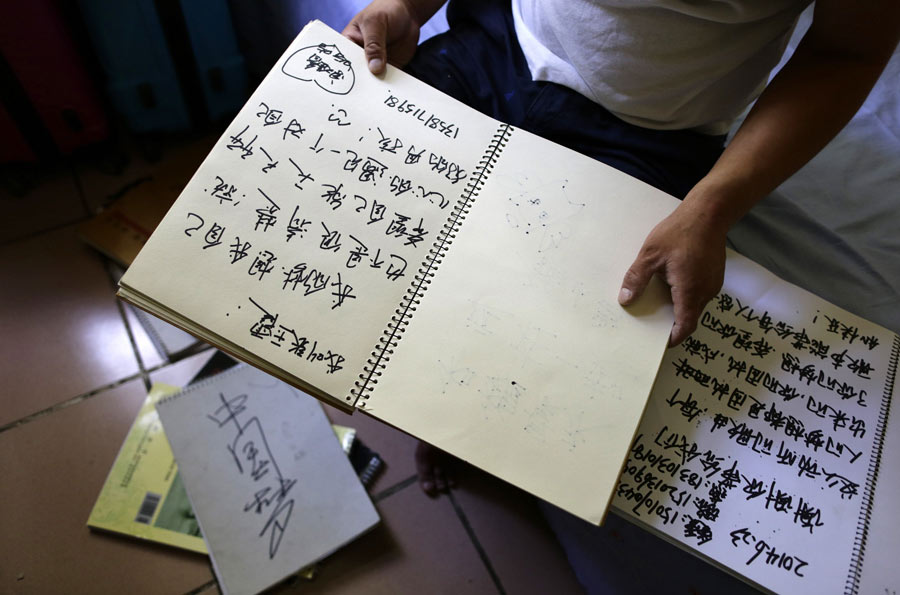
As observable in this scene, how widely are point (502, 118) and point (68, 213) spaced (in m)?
0.91

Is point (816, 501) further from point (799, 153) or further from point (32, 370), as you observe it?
point (32, 370)

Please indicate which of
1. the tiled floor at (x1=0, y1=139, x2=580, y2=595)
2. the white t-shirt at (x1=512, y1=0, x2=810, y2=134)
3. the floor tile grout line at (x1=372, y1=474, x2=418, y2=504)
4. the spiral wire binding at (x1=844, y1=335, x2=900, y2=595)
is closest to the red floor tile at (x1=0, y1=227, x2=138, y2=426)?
the tiled floor at (x1=0, y1=139, x2=580, y2=595)

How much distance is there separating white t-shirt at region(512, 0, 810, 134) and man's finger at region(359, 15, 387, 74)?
0.17 metres

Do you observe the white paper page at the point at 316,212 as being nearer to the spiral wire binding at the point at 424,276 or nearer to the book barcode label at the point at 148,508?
the spiral wire binding at the point at 424,276

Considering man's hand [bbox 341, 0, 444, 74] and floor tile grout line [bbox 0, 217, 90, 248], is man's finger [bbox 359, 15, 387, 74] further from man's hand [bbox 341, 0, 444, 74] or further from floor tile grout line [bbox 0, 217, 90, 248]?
floor tile grout line [bbox 0, 217, 90, 248]

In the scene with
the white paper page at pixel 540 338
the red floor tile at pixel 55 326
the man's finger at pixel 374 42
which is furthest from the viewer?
the red floor tile at pixel 55 326

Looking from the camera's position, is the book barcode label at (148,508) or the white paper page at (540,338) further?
the book barcode label at (148,508)

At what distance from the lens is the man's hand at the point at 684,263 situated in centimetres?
52

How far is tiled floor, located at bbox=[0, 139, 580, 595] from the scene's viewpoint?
87cm

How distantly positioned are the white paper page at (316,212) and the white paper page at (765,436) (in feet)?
0.93

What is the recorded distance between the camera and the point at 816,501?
519 millimetres

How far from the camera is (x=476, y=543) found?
0.93 m

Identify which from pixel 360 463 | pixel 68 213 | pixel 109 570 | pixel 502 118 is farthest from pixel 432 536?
pixel 68 213

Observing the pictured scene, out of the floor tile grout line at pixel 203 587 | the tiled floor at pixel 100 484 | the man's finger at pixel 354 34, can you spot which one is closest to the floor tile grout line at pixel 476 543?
the tiled floor at pixel 100 484
